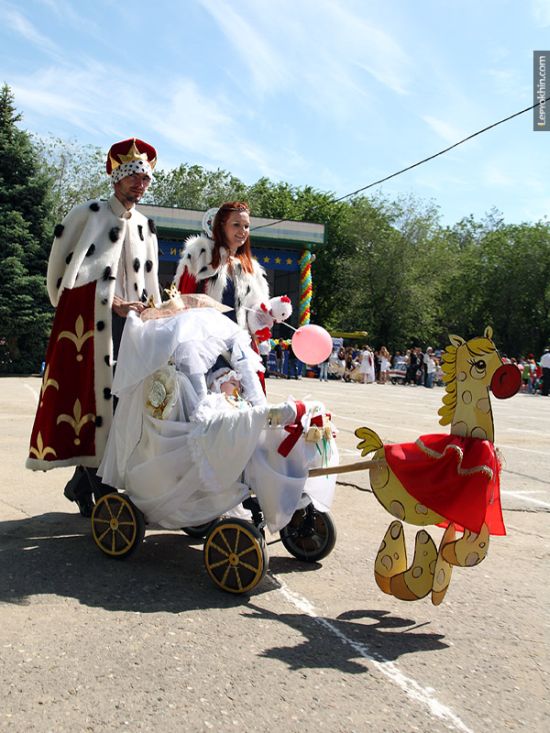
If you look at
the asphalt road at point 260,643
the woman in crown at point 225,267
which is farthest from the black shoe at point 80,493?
the woman in crown at point 225,267

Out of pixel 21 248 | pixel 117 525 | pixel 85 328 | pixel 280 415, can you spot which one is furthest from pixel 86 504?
pixel 21 248

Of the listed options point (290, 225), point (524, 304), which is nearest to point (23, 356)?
point (290, 225)

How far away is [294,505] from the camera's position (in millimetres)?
3805

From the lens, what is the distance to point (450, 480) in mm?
3324

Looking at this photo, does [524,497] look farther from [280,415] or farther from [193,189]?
[193,189]

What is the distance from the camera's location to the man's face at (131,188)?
4.87 meters

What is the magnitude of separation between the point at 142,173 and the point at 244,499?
2289mm

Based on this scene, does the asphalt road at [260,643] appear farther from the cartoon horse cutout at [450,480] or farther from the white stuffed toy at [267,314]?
the white stuffed toy at [267,314]

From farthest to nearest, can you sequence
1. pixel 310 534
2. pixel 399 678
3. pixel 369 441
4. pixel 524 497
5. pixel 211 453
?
pixel 524 497
pixel 310 534
pixel 211 453
pixel 369 441
pixel 399 678

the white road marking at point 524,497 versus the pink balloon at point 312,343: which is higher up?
the pink balloon at point 312,343

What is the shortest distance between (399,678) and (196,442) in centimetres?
155

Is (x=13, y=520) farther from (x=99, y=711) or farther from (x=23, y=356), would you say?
(x=23, y=356)

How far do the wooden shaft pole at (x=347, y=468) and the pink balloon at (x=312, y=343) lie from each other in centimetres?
111

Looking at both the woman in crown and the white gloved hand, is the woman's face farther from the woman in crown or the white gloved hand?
the white gloved hand
